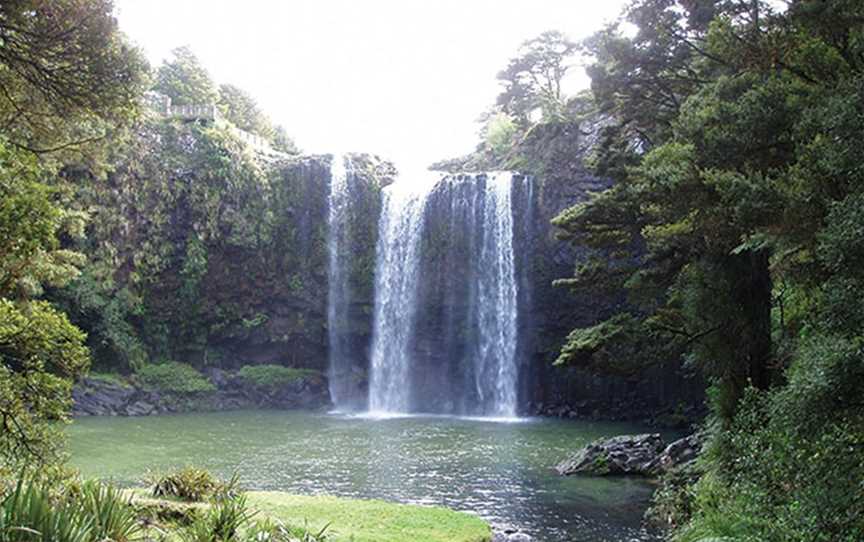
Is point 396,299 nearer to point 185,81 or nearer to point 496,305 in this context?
point 496,305

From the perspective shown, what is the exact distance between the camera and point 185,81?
158 feet

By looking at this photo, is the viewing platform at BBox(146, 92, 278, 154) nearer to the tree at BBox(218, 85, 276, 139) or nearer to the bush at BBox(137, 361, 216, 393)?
the bush at BBox(137, 361, 216, 393)

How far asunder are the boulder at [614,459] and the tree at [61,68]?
12.3 m

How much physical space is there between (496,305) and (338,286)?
8.11 m

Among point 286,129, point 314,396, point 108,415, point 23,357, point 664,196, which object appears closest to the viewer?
point 23,357

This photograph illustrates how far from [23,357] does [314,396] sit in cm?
2677

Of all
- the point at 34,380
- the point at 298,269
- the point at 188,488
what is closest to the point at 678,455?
the point at 188,488

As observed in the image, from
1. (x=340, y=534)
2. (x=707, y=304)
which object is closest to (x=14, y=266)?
(x=340, y=534)

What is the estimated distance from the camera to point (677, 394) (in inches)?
1200

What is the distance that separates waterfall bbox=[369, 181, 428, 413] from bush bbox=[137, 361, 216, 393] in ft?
25.1

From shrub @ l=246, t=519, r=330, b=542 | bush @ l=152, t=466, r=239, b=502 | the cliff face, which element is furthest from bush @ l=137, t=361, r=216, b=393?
shrub @ l=246, t=519, r=330, b=542

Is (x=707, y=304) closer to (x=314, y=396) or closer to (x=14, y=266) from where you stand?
(x=14, y=266)

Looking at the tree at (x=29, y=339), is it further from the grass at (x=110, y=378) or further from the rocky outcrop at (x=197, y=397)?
the grass at (x=110, y=378)

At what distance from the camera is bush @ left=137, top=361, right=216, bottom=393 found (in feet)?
103
